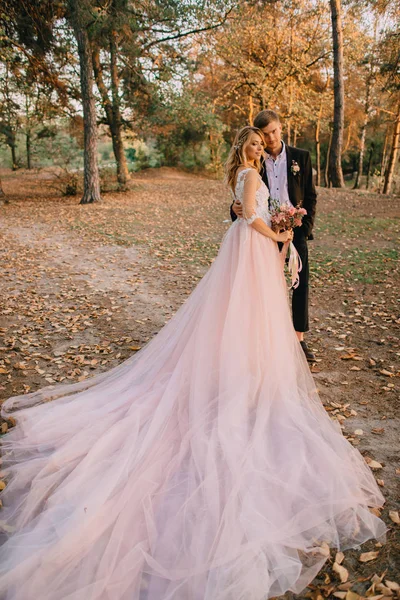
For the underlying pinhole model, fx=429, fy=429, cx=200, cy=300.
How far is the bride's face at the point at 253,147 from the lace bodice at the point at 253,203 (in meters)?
0.17

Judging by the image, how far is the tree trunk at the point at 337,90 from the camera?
1460 centimetres

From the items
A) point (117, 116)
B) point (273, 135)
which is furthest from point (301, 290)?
point (117, 116)

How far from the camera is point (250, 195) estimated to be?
11.5 feet

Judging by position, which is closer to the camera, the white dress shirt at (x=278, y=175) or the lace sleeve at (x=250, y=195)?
the lace sleeve at (x=250, y=195)

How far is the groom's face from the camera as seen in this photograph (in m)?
3.79

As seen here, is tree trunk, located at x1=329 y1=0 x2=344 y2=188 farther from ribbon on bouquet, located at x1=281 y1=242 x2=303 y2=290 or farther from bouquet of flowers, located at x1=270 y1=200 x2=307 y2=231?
bouquet of flowers, located at x1=270 y1=200 x2=307 y2=231

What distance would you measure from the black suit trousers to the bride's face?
Result: 1138mm

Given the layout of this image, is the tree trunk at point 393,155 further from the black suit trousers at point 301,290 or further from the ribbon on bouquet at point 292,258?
the ribbon on bouquet at point 292,258

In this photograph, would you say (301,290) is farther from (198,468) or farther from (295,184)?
(198,468)

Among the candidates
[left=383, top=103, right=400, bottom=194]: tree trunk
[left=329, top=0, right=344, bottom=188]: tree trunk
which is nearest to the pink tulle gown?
[left=329, top=0, right=344, bottom=188]: tree trunk

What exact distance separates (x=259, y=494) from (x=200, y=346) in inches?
50.6

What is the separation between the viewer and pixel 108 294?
6.90 m

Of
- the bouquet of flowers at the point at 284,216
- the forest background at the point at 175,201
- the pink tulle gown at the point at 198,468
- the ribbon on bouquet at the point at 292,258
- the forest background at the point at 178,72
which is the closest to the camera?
the pink tulle gown at the point at 198,468

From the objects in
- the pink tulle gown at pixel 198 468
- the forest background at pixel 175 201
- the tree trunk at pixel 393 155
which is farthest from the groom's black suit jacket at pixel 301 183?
the tree trunk at pixel 393 155
